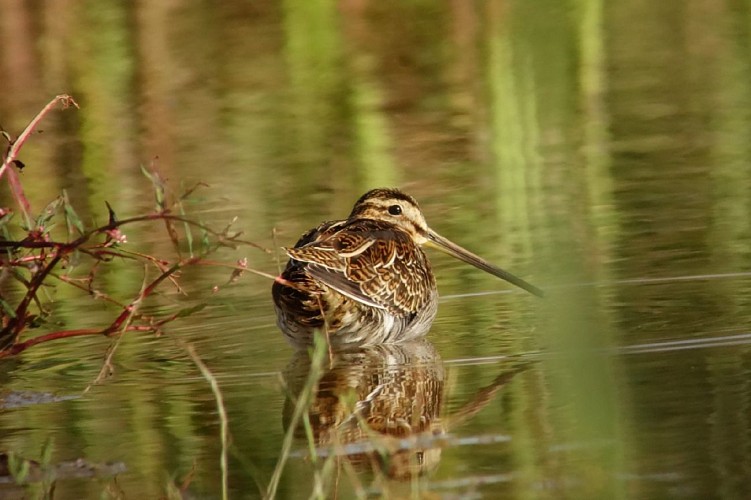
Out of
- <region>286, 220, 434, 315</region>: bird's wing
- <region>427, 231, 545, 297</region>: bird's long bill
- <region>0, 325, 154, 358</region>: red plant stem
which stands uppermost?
<region>0, 325, 154, 358</region>: red plant stem

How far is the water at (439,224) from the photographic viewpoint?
5.24m

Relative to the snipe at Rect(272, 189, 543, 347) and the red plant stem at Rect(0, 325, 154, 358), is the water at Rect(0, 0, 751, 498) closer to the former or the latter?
the snipe at Rect(272, 189, 543, 347)

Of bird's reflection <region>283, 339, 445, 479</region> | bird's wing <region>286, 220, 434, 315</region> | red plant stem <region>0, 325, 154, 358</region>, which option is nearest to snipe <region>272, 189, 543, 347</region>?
bird's wing <region>286, 220, 434, 315</region>

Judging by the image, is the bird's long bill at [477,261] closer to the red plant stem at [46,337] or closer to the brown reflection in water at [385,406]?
the brown reflection in water at [385,406]

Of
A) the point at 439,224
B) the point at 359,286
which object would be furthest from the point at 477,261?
the point at 439,224

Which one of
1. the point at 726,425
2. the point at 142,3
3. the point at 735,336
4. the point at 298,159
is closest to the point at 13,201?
the point at 298,159

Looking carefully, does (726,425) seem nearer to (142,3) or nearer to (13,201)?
(13,201)

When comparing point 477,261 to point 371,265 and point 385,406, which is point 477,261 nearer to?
point 371,265

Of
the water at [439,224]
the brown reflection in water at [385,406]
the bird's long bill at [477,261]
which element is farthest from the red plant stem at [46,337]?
the bird's long bill at [477,261]

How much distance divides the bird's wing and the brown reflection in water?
9.0 inches

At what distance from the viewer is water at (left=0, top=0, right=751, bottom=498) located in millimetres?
5242

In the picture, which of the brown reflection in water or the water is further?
the brown reflection in water

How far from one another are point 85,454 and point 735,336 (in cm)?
272

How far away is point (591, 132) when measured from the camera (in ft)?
43.1
